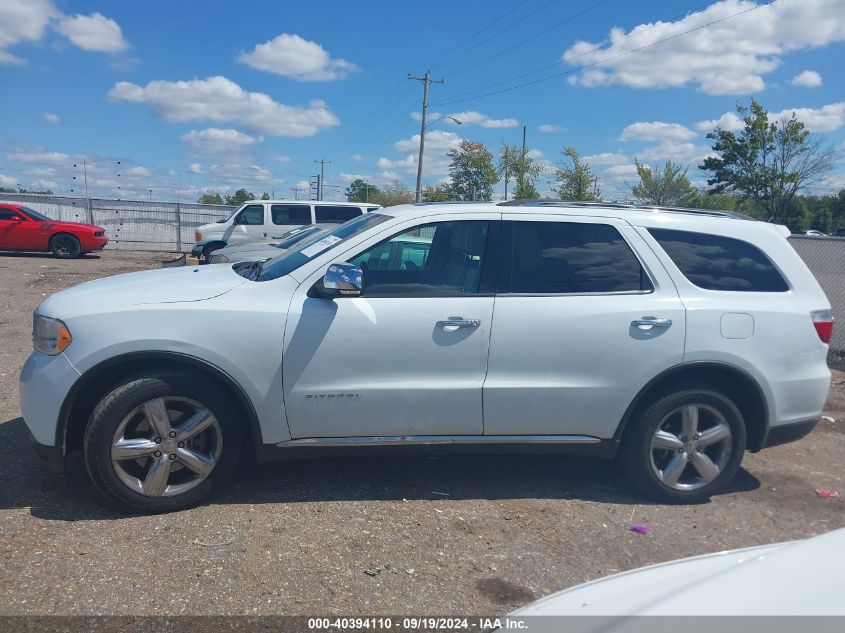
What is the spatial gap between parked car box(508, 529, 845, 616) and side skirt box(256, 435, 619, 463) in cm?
195

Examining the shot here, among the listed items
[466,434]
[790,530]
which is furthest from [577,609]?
[790,530]

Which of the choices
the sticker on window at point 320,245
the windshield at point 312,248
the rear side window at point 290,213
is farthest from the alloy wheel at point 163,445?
the rear side window at point 290,213

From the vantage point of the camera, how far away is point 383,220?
176 inches

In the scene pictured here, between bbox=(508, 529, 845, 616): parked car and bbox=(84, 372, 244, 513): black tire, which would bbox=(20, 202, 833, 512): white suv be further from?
bbox=(508, 529, 845, 616): parked car

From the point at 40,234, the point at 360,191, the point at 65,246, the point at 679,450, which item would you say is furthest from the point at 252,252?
the point at 360,191

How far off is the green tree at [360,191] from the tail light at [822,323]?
56.8 metres

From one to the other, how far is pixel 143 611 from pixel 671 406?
3.15m

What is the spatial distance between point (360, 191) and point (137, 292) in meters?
61.6

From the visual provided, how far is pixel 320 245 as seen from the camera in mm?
4520

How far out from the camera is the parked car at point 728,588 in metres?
1.82

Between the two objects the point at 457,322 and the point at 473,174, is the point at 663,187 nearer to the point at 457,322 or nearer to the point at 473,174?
the point at 473,174

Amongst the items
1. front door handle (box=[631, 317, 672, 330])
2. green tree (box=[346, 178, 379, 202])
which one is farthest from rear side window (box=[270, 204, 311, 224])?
green tree (box=[346, 178, 379, 202])

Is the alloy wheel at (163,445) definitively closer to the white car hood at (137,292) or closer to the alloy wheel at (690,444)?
the white car hood at (137,292)

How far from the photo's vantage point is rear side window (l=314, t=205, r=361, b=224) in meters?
18.6
